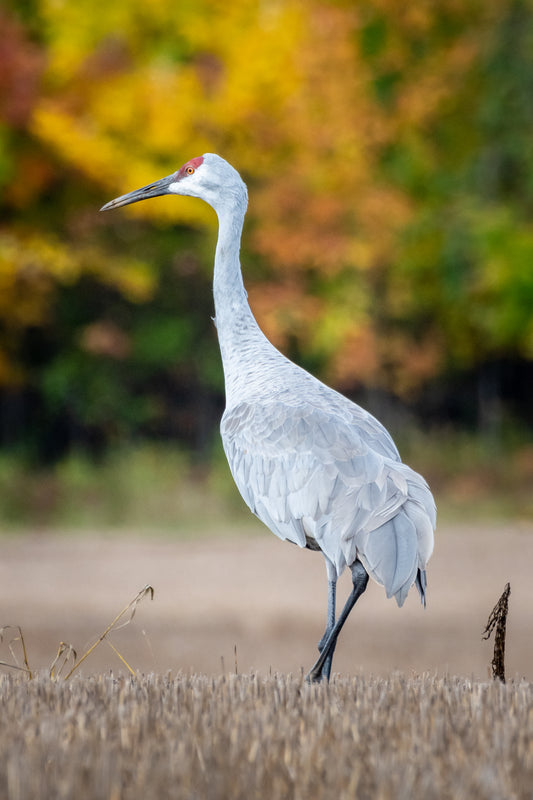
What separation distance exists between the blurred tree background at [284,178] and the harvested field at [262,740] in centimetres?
1095

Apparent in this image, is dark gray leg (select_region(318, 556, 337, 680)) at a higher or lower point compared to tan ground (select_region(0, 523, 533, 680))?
lower

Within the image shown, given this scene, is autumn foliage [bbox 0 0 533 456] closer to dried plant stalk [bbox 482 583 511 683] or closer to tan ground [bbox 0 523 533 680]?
tan ground [bbox 0 523 533 680]

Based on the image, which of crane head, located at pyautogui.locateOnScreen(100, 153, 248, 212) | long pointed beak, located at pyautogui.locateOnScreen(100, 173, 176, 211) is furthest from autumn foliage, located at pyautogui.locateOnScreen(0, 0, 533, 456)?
crane head, located at pyautogui.locateOnScreen(100, 153, 248, 212)

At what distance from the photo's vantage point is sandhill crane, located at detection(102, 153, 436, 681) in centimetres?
353

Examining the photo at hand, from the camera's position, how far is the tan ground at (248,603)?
28.0ft

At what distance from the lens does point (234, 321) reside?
455 cm

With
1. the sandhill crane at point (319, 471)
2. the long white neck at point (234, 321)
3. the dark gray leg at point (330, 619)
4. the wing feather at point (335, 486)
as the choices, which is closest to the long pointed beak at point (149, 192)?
the long white neck at point (234, 321)

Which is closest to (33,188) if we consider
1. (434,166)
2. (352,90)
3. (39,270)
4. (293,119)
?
(39,270)

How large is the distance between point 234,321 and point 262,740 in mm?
2247

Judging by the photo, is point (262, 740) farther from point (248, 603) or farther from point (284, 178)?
point (284, 178)

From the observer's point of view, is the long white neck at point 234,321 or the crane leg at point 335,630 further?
the long white neck at point 234,321

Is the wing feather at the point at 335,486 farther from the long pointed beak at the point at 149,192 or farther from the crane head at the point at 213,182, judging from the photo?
Answer: the long pointed beak at the point at 149,192

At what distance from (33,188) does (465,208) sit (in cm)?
580

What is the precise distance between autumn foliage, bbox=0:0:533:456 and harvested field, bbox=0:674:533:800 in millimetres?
10969
